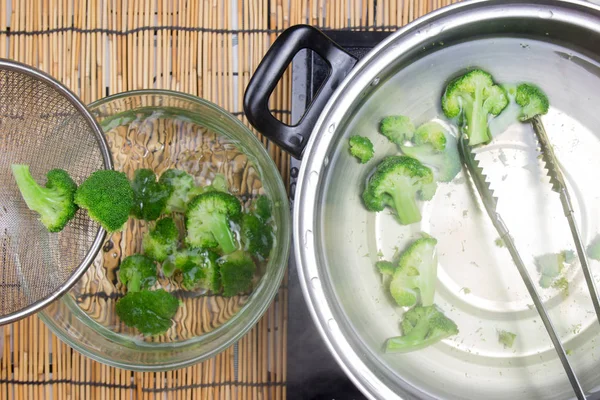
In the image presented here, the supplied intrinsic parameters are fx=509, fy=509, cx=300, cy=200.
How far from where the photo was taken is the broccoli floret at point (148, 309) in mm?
1130

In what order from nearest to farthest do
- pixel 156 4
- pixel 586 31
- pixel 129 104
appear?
pixel 586 31 → pixel 129 104 → pixel 156 4

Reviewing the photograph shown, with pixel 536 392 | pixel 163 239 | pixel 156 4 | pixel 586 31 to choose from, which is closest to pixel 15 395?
pixel 163 239

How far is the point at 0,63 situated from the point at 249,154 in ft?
1.82

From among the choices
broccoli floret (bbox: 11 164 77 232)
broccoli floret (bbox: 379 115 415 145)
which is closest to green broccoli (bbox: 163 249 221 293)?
broccoli floret (bbox: 11 164 77 232)

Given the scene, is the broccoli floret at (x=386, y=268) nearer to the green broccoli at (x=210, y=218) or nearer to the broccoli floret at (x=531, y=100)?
the green broccoli at (x=210, y=218)

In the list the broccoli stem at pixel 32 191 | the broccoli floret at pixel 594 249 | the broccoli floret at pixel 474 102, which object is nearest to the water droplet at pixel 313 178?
the broccoli floret at pixel 474 102

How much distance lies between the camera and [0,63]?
107 cm

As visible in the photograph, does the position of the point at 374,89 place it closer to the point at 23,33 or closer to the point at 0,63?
the point at 0,63

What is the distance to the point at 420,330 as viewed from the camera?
3.80 ft

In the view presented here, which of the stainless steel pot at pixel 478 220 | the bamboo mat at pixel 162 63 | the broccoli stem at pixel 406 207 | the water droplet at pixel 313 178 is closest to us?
the water droplet at pixel 313 178

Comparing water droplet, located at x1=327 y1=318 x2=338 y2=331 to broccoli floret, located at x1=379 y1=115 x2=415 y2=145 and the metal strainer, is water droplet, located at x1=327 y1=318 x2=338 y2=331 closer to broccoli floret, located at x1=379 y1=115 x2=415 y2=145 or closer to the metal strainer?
broccoli floret, located at x1=379 y1=115 x2=415 y2=145

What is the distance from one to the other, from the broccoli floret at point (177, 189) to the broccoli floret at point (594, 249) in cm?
94

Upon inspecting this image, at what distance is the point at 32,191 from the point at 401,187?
0.79 meters

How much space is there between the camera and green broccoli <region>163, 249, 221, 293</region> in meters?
1.16
